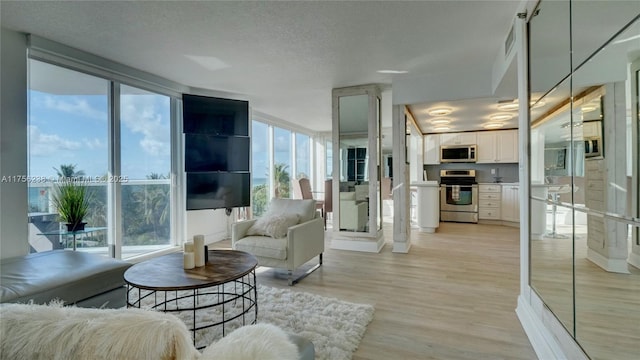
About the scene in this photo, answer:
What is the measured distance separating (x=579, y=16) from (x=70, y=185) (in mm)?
4519

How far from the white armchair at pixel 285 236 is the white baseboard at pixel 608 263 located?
233cm

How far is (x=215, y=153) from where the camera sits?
4547mm

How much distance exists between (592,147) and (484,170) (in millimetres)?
6651

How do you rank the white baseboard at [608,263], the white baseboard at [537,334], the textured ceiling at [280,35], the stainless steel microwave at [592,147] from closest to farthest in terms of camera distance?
the white baseboard at [608,263]
the stainless steel microwave at [592,147]
the white baseboard at [537,334]
the textured ceiling at [280,35]

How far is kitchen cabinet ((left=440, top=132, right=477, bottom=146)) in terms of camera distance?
7.30 m

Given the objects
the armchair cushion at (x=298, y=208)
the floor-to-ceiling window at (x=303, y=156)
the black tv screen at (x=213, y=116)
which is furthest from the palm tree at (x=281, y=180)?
the armchair cushion at (x=298, y=208)

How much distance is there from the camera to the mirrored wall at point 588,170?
46.2 inches

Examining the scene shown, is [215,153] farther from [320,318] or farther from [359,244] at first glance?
[320,318]

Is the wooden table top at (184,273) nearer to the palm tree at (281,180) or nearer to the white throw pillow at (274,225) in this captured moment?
the white throw pillow at (274,225)

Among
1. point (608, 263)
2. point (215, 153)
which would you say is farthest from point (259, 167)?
point (608, 263)

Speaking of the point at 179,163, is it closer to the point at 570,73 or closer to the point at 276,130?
the point at 276,130

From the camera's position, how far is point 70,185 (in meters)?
3.26

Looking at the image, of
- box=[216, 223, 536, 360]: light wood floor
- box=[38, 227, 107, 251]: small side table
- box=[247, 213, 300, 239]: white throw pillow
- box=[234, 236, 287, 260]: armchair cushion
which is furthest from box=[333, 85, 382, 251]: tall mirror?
box=[38, 227, 107, 251]: small side table

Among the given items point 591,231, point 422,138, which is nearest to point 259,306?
point 591,231
